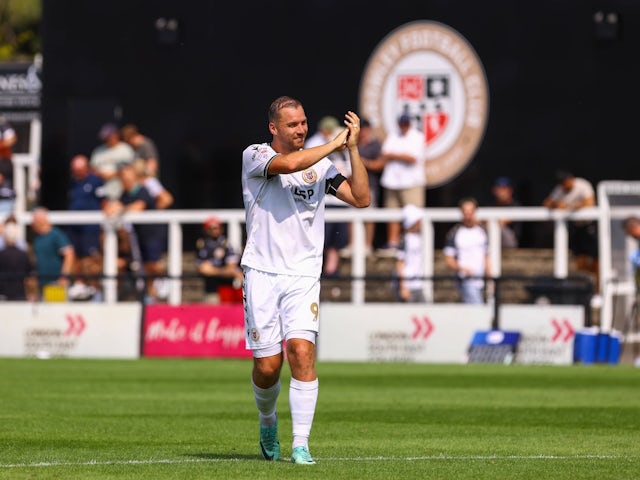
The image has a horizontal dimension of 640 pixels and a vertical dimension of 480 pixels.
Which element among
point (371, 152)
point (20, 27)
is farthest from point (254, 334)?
point (20, 27)

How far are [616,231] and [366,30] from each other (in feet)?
18.3

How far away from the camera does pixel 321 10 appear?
92.6 ft

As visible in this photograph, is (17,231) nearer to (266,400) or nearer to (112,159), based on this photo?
(112,159)

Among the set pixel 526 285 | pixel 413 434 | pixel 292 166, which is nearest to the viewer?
pixel 292 166

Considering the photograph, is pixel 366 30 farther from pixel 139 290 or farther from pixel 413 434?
pixel 413 434

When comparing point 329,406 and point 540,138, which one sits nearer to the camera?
point 329,406

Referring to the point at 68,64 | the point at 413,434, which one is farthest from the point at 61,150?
the point at 413,434

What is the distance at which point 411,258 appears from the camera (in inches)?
1009

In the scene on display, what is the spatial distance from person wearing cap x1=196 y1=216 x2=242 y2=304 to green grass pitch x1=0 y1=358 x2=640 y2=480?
8.73 feet

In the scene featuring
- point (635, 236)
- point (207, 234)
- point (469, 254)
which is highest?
point (635, 236)

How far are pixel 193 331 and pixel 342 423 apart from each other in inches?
480

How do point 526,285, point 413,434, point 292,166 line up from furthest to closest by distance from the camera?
1. point 526,285
2. point 413,434
3. point 292,166

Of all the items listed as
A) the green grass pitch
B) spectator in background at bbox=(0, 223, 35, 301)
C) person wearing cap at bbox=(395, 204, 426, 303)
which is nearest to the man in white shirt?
the green grass pitch

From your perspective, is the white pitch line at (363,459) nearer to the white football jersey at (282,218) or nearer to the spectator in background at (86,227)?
the white football jersey at (282,218)
